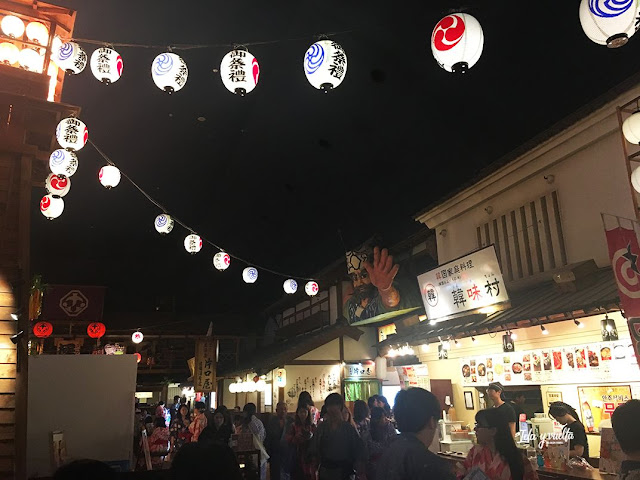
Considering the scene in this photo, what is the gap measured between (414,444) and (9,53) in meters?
10.1

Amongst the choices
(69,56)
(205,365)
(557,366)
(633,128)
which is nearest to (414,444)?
(633,128)

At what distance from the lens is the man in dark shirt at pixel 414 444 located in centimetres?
335

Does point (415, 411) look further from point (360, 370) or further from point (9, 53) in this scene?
point (360, 370)

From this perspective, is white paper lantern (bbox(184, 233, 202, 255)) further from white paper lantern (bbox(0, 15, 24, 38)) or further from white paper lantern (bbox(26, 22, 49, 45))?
white paper lantern (bbox(0, 15, 24, 38))

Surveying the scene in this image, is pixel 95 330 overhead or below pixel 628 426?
overhead

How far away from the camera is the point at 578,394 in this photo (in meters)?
9.70

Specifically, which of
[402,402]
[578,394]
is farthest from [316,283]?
[402,402]

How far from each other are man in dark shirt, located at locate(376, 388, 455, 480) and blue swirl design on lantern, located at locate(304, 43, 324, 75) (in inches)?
194

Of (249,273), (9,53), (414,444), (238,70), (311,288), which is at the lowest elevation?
(414,444)

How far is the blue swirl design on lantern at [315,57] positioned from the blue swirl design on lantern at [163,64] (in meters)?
2.21

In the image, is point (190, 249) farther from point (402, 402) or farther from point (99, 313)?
point (99, 313)

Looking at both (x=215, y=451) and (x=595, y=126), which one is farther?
(x=595, y=126)

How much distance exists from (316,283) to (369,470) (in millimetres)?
13752

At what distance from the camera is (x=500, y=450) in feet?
15.4
